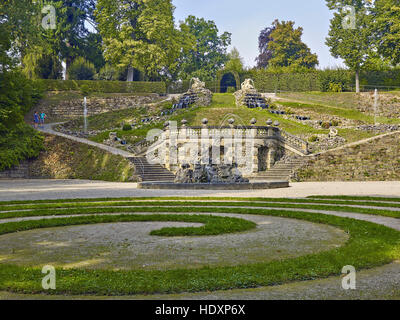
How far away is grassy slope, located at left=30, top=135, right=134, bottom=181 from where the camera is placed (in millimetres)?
36656

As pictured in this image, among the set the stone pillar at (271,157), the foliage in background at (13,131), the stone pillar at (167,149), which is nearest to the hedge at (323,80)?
the stone pillar at (271,157)

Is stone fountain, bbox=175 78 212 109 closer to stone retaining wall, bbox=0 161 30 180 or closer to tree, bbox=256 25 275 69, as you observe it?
stone retaining wall, bbox=0 161 30 180

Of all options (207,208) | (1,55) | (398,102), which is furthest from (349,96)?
(207,208)

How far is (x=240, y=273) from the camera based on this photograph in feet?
22.8

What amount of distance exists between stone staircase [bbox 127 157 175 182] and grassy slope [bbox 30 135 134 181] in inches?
27.2

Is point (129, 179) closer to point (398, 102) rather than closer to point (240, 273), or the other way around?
point (240, 273)

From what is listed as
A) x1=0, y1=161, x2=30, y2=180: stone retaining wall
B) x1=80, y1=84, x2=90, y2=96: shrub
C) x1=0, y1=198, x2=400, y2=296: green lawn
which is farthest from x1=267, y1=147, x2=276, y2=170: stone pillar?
x1=80, y1=84, x2=90, y2=96: shrub

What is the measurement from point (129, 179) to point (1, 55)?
1652 cm

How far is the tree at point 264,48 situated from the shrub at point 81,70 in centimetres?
3810

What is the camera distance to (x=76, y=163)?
133ft

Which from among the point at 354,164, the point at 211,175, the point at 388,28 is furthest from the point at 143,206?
the point at 388,28

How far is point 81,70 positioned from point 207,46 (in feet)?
101

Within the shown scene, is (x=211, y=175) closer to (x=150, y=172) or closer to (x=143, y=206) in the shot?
(x=150, y=172)

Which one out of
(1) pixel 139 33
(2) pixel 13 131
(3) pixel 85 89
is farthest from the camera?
(1) pixel 139 33
